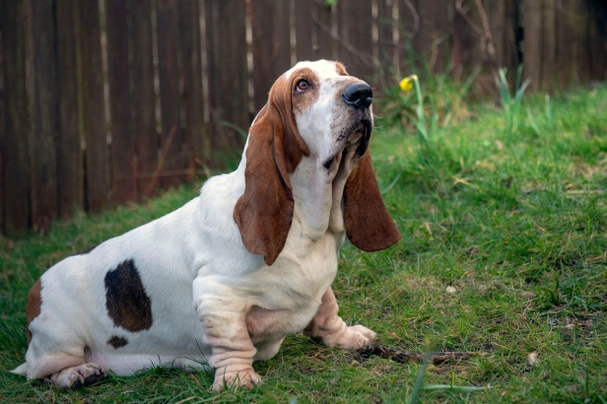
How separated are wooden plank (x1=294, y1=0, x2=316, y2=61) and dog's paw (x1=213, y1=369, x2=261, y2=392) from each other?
4.42 m

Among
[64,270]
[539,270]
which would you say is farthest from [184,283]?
[539,270]

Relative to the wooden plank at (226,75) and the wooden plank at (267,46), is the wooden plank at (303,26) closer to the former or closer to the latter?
the wooden plank at (267,46)

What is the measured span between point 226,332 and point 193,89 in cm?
419

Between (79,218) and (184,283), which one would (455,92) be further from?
(184,283)

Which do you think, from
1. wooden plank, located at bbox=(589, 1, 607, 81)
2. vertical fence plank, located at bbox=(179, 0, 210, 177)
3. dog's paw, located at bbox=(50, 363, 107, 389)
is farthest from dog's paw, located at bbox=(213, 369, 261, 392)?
wooden plank, located at bbox=(589, 1, 607, 81)

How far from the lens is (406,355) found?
10.5 ft

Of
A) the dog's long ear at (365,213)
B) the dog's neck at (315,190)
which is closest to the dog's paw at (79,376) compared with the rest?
the dog's neck at (315,190)

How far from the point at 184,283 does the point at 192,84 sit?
3869 mm

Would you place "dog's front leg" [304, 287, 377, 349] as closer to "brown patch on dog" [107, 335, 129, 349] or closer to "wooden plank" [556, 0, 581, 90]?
"brown patch on dog" [107, 335, 129, 349]

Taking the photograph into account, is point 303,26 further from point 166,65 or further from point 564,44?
point 564,44

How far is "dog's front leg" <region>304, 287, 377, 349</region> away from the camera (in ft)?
11.3

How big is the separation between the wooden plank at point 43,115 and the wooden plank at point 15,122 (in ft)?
0.23

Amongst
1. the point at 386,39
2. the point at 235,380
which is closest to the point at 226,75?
the point at 386,39

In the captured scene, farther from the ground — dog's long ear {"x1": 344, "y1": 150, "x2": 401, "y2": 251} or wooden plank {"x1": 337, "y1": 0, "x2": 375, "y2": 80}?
Answer: wooden plank {"x1": 337, "y1": 0, "x2": 375, "y2": 80}
